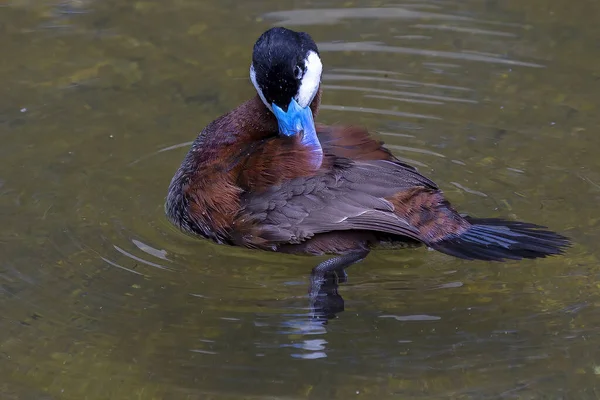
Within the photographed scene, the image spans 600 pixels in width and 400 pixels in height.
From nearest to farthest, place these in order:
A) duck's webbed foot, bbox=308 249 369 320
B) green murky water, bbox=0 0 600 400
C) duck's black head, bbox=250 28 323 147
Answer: green murky water, bbox=0 0 600 400 < duck's webbed foot, bbox=308 249 369 320 < duck's black head, bbox=250 28 323 147

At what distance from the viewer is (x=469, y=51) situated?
7.48 m

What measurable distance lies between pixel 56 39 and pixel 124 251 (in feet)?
9.34

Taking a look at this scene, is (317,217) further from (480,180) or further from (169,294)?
(480,180)

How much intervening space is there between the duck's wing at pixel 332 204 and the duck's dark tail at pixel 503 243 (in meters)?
0.23

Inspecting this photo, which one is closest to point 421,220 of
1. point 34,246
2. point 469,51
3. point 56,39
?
point 34,246

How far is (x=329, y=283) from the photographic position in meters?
5.14

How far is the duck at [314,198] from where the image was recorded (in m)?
5.11

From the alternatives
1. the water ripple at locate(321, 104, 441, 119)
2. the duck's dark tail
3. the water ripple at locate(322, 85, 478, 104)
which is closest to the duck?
the duck's dark tail

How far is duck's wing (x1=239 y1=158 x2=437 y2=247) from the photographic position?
16.6 feet

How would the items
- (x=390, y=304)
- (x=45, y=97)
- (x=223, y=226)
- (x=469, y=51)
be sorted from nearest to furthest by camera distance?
(x=390, y=304) < (x=223, y=226) < (x=45, y=97) < (x=469, y=51)

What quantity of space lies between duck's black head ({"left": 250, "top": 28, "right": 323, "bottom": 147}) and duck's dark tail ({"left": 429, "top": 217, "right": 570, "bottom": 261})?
100 cm

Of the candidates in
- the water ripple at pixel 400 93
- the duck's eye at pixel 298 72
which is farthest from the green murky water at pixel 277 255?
the duck's eye at pixel 298 72

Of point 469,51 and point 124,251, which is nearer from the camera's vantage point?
point 124,251

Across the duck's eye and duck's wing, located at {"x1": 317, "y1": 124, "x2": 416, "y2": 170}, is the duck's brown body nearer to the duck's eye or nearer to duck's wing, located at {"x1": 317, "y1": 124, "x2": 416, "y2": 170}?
duck's wing, located at {"x1": 317, "y1": 124, "x2": 416, "y2": 170}
